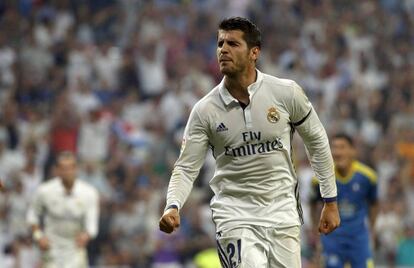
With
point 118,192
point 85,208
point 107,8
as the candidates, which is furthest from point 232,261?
point 107,8

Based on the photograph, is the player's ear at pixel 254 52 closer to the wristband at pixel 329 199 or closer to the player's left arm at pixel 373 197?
the wristband at pixel 329 199

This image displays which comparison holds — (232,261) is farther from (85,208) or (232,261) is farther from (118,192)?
(118,192)

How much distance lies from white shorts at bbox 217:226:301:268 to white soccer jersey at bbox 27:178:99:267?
6.29 metres

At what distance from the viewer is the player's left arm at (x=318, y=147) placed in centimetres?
831

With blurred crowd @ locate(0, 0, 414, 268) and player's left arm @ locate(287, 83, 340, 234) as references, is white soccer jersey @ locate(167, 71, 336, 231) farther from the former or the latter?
blurred crowd @ locate(0, 0, 414, 268)

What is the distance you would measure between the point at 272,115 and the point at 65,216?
22.0 feet

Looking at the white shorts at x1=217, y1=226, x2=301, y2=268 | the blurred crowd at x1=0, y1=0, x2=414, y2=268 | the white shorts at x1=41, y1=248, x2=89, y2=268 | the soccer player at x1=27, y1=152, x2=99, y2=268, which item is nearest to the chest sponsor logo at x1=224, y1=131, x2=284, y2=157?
the white shorts at x1=217, y1=226, x2=301, y2=268

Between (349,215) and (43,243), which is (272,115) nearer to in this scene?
(349,215)

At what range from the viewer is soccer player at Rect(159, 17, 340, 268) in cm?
822

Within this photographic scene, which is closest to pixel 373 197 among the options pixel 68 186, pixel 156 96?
pixel 68 186

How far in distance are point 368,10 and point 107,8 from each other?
4891 mm

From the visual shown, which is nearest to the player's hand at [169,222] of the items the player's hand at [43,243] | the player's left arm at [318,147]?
the player's left arm at [318,147]

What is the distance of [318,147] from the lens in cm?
847

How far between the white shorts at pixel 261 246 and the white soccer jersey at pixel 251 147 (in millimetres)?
59
